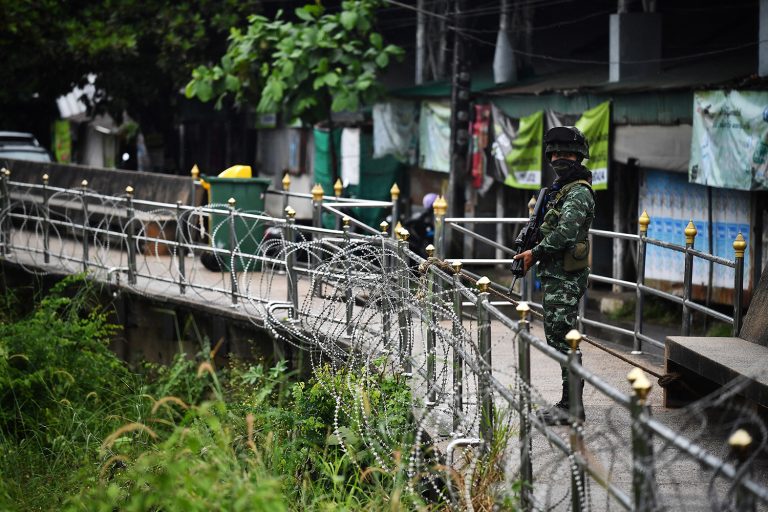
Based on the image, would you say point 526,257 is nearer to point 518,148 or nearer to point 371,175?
point 518,148

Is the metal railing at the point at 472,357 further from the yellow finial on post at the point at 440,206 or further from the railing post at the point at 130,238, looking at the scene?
the yellow finial on post at the point at 440,206

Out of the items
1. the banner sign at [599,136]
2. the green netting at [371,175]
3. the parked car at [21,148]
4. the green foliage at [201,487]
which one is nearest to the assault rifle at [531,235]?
the green foliage at [201,487]

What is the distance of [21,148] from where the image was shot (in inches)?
942

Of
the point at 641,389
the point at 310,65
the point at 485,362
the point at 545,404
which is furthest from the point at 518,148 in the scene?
the point at 641,389

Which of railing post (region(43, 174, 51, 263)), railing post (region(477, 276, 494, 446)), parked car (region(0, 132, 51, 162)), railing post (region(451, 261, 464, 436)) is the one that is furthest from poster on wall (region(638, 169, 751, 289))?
parked car (region(0, 132, 51, 162))

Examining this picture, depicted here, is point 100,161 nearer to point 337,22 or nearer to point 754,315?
point 337,22

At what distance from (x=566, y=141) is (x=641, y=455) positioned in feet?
10.4

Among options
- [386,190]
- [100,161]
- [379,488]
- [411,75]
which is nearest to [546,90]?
[386,190]

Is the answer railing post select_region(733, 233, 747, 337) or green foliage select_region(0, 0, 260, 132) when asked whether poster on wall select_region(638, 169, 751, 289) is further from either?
green foliage select_region(0, 0, 260, 132)

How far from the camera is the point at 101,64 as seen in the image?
2308cm

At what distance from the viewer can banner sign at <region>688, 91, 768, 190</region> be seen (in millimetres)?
12328

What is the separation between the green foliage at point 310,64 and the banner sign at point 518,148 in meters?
2.14

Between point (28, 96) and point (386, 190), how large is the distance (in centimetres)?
790

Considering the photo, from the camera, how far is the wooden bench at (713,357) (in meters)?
6.50
